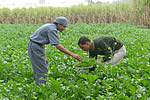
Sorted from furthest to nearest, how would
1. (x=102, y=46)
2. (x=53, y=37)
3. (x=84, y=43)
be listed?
(x=102, y=46), (x=84, y=43), (x=53, y=37)

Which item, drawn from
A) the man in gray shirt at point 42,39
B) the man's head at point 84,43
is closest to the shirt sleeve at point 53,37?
the man in gray shirt at point 42,39

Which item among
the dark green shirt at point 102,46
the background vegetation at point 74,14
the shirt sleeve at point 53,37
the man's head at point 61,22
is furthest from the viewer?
the background vegetation at point 74,14

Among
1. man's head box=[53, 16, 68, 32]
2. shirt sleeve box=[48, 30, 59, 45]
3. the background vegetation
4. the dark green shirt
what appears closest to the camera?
shirt sleeve box=[48, 30, 59, 45]

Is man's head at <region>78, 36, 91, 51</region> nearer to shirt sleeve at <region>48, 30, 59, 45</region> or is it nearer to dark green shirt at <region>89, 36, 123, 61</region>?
dark green shirt at <region>89, 36, 123, 61</region>

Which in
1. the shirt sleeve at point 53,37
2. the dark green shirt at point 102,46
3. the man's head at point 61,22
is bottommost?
the dark green shirt at point 102,46

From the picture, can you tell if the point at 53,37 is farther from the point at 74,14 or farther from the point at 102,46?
the point at 74,14

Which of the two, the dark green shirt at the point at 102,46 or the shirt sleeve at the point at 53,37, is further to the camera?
the dark green shirt at the point at 102,46

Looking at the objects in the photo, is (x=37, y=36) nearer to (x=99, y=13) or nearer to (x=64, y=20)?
(x=64, y=20)

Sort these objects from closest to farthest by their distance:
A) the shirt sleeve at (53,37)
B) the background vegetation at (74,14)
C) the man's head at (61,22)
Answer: the shirt sleeve at (53,37) < the man's head at (61,22) < the background vegetation at (74,14)

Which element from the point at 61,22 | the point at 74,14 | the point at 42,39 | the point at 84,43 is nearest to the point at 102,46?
the point at 84,43

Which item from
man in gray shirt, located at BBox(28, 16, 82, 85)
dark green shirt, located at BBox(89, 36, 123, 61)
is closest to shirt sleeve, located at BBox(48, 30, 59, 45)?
man in gray shirt, located at BBox(28, 16, 82, 85)

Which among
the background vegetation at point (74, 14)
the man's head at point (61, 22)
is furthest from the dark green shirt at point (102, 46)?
the background vegetation at point (74, 14)

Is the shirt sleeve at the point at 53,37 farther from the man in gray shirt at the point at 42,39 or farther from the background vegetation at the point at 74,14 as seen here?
the background vegetation at the point at 74,14

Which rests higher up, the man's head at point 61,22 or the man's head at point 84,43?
the man's head at point 61,22
